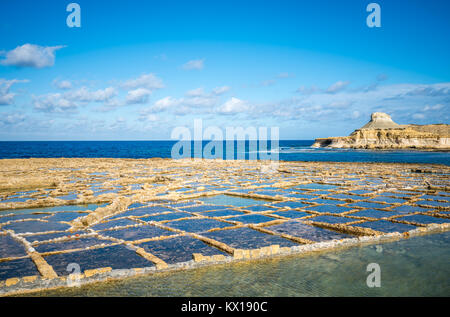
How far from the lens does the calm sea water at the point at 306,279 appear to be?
221 inches

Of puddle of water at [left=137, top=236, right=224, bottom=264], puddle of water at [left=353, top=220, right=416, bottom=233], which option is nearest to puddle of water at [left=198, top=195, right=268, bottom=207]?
puddle of water at [left=353, top=220, right=416, bottom=233]

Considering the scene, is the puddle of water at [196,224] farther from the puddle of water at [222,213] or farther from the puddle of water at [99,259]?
the puddle of water at [99,259]

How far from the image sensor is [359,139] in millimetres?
98062

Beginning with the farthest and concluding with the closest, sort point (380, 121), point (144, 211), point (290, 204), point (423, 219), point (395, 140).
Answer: point (380, 121)
point (395, 140)
point (290, 204)
point (144, 211)
point (423, 219)

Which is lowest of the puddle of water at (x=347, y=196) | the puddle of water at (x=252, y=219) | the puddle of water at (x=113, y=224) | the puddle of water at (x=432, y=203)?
the puddle of water at (x=252, y=219)

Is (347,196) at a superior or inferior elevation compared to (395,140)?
inferior

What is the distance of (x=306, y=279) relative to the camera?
6.10m

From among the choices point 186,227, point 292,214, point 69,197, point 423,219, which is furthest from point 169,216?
point 423,219

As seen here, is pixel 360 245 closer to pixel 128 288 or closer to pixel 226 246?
pixel 226 246

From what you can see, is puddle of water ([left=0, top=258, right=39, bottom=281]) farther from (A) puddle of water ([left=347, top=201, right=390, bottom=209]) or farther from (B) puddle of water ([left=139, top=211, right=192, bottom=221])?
(A) puddle of water ([left=347, top=201, right=390, bottom=209])

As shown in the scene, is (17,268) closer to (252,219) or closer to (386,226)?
(252,219)

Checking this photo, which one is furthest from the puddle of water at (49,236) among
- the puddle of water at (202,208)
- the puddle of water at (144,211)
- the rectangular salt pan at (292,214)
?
the rectangular salt pan at (292,214)

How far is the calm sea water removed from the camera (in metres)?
5.61
